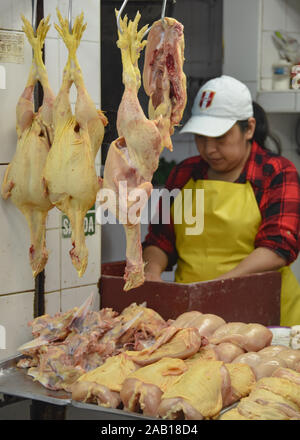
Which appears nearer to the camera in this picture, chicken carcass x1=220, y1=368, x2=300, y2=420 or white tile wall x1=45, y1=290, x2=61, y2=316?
chicken carcass x1=220, y1=368, x2=300, y2=420

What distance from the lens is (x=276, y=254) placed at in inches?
103

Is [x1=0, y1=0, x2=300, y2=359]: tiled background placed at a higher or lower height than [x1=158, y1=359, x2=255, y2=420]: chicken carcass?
higher

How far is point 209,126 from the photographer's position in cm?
271

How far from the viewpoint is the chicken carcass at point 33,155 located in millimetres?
1738

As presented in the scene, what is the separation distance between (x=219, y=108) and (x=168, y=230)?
528 mm

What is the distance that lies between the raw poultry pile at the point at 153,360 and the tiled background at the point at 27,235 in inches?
5.9

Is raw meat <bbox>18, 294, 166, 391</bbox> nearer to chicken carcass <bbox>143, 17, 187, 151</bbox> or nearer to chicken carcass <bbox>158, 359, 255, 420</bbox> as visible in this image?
chicken carcass <bbox>158, 359, 255, 420</bbox>

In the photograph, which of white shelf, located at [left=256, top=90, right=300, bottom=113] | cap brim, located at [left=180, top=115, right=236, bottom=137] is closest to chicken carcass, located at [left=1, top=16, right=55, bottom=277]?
cap brim, located at [left=180, top=115, right=236, bottom=137]

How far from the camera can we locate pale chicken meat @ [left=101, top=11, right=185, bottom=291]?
1.55m

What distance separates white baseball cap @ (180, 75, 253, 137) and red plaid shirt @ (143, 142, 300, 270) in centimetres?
18

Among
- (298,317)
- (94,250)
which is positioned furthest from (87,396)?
(298,317)

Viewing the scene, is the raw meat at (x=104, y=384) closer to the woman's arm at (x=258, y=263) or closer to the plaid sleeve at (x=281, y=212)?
the woman's arm at (x=258, y=263)

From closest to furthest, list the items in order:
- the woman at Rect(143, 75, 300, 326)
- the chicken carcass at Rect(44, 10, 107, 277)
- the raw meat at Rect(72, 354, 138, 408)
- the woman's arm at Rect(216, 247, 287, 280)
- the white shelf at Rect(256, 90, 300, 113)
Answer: the raw meat at Rect(72, 354, 138, 408) → the chicken carcass at Rect(44, 10, 107, 277) → the woman's arm at Rect(216, 247, 287, 280) → the woman at Rect(143, 75, 300, 326) → the white shelf at Rect(256, 90, 300, 113)

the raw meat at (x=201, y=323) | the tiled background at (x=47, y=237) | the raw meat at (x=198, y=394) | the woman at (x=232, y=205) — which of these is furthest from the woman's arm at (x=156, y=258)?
the raw meat at (x=198, y=394)
